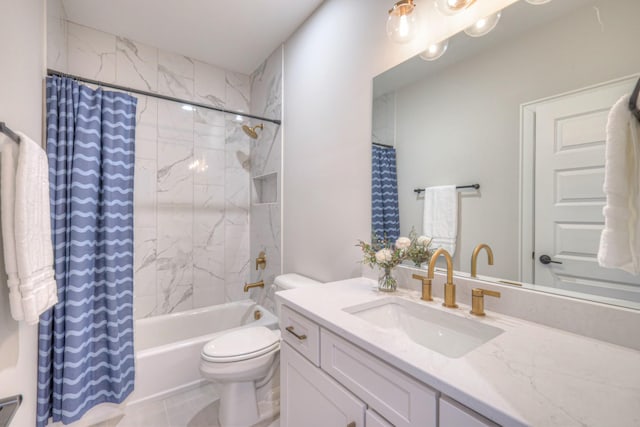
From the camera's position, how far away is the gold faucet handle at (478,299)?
3.09 feet

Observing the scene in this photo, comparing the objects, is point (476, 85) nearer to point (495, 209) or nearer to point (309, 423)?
point (495, 209)

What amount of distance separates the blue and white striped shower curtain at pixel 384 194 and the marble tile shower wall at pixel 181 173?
172 centimetres

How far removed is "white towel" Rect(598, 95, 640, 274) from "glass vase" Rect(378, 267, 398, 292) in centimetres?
73

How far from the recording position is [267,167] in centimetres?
253

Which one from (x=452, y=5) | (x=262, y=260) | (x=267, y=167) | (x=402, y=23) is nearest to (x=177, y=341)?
(x=262, y=260)

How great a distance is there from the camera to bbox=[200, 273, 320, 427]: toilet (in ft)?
4.85

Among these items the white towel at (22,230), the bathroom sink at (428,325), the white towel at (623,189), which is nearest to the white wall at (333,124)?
the bathroom sink at (428,325)

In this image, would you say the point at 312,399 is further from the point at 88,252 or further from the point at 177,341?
the point at 177,341

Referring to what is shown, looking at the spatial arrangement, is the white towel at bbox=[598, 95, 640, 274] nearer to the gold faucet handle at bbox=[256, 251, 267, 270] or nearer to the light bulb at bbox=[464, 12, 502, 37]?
the light bulb at bbox=[464, 12, 502, 37]

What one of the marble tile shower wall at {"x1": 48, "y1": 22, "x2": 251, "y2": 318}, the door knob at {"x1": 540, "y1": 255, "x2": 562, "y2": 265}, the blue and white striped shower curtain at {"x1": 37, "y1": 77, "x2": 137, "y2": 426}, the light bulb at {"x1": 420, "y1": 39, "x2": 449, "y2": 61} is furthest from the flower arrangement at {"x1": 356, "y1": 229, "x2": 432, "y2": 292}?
the marble tile shower wall at {"x1": 48, "y1": 22, "x2": 251, "y2": 318}

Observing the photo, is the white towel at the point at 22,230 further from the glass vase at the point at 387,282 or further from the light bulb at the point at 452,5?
the light bulb at the point at 452,5

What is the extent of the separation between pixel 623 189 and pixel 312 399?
43.4 inches

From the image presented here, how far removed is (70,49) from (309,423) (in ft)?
9.61

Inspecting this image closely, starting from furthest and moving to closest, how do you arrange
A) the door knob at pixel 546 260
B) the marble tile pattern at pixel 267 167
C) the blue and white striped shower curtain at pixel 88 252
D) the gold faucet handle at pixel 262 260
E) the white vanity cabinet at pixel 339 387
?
the gold faucet handle at pixel 262 260 → the marble tile pattern at pixel 267 167 → the blue and white striped shower curtain at pixel 88 252 → the door knob at pixel 546 260 → the white vanity cabinet at pixel 339 387
